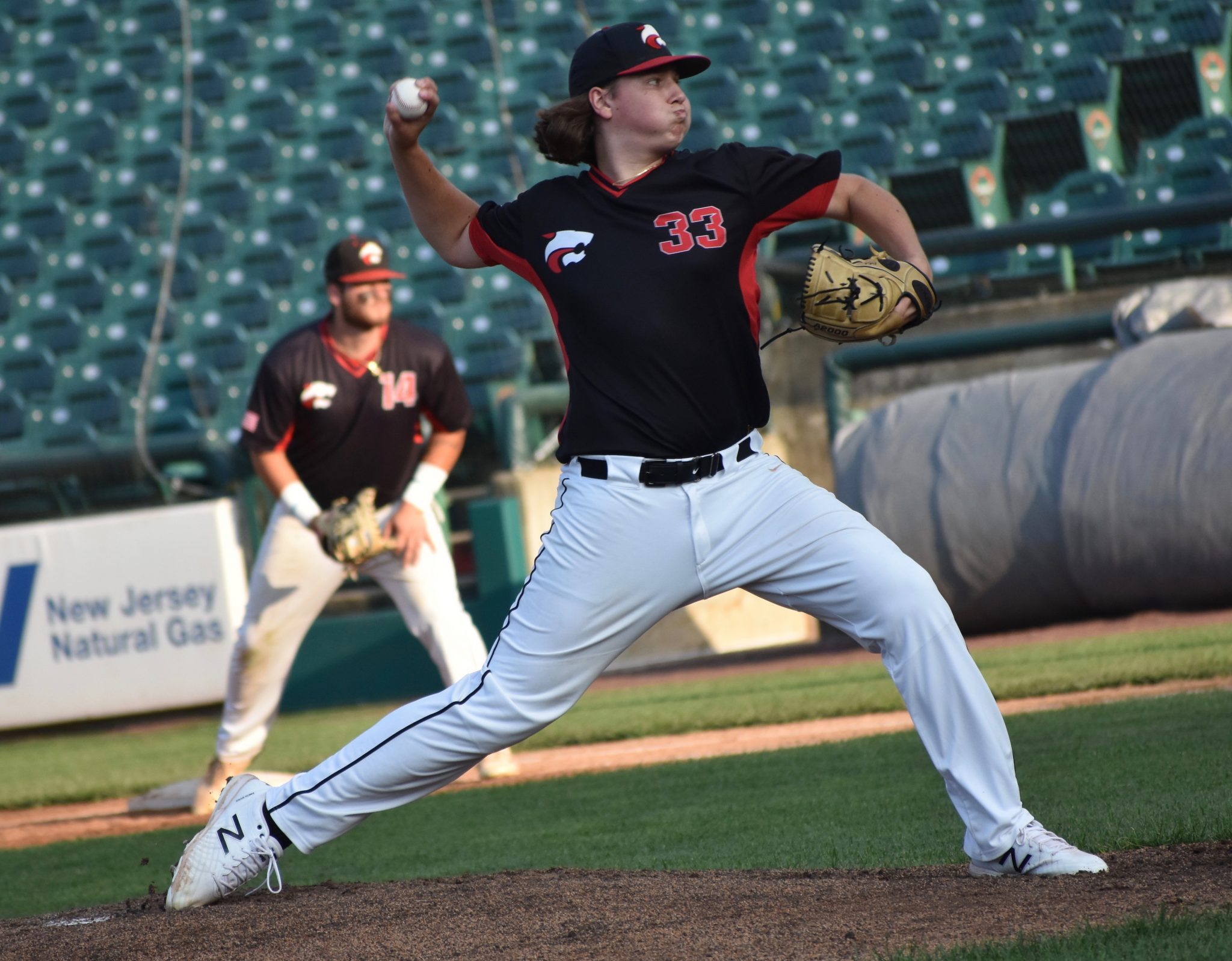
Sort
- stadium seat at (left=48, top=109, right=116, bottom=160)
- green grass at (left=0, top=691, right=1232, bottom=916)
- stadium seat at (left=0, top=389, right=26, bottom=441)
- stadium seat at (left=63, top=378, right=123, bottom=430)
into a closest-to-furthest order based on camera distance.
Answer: green grass at (left=0, top=691, right=1232, bottom=916) < stadium seat at (left=63, top=378, right=123, bottom=430) < stadium seat at (left=0, top=389, right=26, bottom=441) < stadium seat at (left=48, top=109, right=116, bottom=160)

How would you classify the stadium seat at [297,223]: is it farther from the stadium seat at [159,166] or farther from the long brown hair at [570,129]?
the long brown hair at [570,129]

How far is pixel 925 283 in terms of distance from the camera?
10.0 feet

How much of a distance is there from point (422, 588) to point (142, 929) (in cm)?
260

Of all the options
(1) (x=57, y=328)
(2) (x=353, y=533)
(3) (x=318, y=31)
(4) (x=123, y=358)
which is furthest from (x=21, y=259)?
(2) (x=353, y=533)

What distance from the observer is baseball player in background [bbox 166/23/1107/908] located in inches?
112

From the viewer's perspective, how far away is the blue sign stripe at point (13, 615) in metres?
9.20

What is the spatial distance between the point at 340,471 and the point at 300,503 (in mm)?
291

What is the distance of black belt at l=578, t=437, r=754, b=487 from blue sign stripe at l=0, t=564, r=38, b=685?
726 cm

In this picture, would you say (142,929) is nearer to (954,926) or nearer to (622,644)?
(622,644)

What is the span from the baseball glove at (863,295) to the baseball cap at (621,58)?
20.0 inches

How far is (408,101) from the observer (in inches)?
119

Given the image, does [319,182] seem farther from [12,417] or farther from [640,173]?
[640,173]

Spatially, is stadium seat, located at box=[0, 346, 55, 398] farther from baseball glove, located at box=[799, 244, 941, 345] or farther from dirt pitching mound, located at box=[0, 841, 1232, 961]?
baseball glove, located at box=[799, 244, 941, 345]

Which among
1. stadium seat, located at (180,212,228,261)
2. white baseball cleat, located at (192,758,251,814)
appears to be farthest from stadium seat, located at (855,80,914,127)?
white baseball cleat, located at (192,758,251,814)
